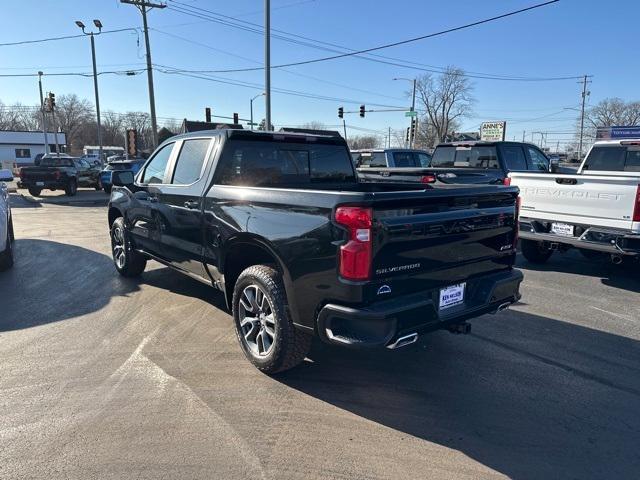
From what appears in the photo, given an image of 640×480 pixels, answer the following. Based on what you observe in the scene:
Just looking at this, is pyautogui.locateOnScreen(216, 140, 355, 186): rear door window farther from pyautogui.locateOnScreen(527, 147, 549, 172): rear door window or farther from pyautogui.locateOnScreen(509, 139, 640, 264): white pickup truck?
pyautogui.locateOnScreen(527, 147, 549, 172): rear door window

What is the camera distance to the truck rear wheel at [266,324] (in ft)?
11.8

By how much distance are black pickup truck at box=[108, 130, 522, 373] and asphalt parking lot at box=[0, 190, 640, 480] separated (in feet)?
1.68

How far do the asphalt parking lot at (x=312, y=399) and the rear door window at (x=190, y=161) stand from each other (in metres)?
1.55

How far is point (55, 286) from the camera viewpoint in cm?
650

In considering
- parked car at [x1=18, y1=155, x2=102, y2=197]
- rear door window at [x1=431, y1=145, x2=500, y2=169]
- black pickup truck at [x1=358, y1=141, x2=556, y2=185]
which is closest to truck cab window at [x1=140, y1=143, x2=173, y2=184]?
black pickup truck at [x1=358, y1=141, x2=556, y2=185]

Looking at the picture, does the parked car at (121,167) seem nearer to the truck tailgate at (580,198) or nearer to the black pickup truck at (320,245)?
the black pickup truck at (320,245)

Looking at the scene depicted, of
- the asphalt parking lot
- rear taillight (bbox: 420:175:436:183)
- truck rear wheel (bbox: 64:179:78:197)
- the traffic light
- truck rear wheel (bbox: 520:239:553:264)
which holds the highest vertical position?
the traffic light

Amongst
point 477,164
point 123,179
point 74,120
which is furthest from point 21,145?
point 477,164

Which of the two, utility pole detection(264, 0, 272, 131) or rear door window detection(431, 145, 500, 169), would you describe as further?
utility pole detection(264, 0, 272, 131)

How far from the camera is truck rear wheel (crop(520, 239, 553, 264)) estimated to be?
314 inches

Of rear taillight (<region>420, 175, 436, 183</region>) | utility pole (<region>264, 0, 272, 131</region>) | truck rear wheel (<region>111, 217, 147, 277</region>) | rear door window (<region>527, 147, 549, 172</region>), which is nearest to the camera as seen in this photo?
truck rear wheel (<region>111, 217, 147, 277</region>)

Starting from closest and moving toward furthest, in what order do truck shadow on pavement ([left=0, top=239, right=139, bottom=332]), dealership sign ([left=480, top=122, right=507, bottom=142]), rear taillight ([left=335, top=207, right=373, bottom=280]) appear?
1. rear taillight ([left=335, top=207, right=373, bottom=280])
2. truck shadow on pavement ([left=0, top=239, right=139, bottom=332])
3. dealership sign ([left=480, top=122, right=507, bottom=142])

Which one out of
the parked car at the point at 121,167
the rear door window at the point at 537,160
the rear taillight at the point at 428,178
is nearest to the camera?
the rear taillight at the point at 428,178

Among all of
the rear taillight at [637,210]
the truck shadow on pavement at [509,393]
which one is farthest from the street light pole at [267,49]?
the truck shadow on pavement at [509,393]
